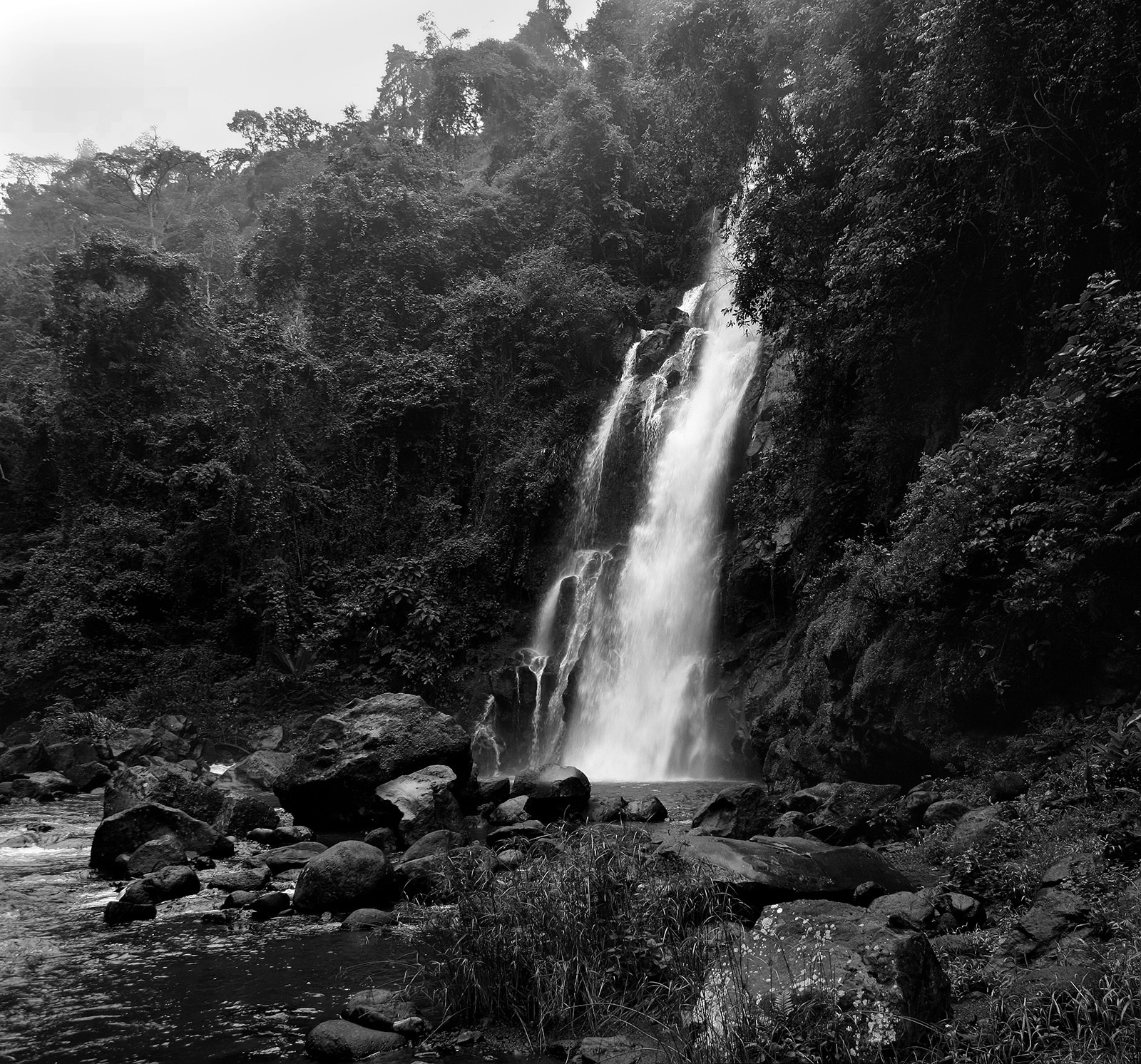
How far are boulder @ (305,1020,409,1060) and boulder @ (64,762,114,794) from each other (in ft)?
42.9

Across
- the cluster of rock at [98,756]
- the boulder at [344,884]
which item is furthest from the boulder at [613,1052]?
the cluster of rock at [98,756]

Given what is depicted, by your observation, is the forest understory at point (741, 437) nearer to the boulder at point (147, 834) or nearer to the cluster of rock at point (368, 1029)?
the cluster of rock at point (368, 1029)

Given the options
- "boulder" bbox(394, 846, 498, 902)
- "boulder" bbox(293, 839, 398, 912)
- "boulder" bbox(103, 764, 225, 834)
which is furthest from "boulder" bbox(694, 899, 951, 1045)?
"boulder" bbox(103, 764, 225, 834)

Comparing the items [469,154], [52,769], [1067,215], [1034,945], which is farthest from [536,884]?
[469,154]

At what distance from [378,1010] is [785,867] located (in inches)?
115

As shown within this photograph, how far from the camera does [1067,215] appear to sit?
952 centimetres

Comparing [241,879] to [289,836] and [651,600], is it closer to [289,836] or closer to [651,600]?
[289,836]

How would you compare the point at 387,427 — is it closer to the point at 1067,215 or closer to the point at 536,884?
the point at 1067,215

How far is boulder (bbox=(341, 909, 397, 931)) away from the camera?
21.3 feet

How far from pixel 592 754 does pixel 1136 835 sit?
40.0 ft

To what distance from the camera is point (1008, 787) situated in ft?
26.0

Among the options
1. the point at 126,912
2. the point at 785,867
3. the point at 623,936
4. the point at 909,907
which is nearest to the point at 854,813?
the point at 785,867

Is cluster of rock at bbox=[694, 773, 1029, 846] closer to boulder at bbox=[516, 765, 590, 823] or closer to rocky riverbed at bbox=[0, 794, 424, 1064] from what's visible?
boulder at bbox=[516, 765, 590, 823]

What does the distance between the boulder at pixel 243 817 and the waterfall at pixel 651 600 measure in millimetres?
6601
